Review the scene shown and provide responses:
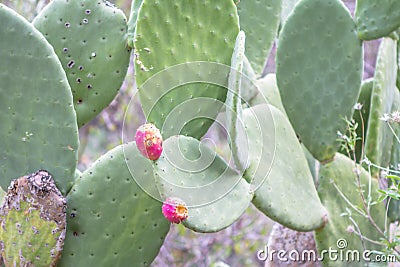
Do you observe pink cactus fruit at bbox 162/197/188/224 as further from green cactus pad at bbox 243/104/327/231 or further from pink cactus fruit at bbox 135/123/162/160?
green cactus pad at bbox 243/104/327/231

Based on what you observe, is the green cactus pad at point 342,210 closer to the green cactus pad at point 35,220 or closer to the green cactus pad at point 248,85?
the green cactus pad at point 248,85

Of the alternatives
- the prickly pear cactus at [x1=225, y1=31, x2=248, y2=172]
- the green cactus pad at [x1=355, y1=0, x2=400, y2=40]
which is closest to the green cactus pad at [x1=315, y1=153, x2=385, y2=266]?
Result: the green cactus pad at [x1=355, y1=0, x2=400, y2=40]

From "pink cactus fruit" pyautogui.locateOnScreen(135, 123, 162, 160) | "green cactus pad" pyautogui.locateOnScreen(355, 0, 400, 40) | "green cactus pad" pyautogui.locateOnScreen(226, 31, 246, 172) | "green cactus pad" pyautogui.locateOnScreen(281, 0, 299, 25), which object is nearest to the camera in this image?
"pink cactus fruit" pyautogui.locateOnScreen(135, 123, 162, 160)

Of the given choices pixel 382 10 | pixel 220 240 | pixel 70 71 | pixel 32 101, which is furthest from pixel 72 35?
pixel 220 240

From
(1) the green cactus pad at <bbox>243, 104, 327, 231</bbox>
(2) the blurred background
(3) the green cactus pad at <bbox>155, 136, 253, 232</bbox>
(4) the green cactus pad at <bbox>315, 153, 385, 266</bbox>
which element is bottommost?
(2) the blurred background

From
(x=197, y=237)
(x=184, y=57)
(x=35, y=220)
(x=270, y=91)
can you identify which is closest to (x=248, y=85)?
(x=270, y=91)

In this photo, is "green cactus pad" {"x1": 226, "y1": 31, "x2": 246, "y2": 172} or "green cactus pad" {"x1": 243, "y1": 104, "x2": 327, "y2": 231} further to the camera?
"green cactus pad" {"x1": 243, "y1": 104, "x2": 327, "y2": 231}
